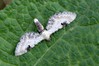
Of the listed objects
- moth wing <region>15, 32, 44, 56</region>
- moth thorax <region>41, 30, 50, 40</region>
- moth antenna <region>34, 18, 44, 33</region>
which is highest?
moth antenna <region>34, 18, 44, 33</region>

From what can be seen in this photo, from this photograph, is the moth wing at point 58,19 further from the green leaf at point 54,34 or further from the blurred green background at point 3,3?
the blurred green background at point 3,3

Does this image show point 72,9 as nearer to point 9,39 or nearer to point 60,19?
point 60,19

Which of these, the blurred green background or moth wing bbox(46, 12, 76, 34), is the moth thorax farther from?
the blurred green background

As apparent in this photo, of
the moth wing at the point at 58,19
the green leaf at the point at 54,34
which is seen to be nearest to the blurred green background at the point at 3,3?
the green leaf at the point at 54,34

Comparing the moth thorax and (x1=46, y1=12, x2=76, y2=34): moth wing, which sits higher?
(x1=46, y1=12, x2=76, y2=34): moth wing

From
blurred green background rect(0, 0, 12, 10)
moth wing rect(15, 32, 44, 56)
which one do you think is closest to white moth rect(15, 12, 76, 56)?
moth wing rect(15, 32, 44, 56)

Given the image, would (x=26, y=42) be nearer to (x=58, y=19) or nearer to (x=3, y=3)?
(x=58, y=19)
